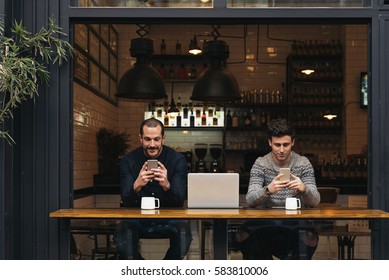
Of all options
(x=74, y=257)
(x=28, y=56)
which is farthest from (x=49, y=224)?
(x=28, y=56)

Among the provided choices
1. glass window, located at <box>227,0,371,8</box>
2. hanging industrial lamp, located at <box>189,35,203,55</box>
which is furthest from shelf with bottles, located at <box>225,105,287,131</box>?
glass window, located at <box>227,0,371,8</box>

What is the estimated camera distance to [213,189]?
16.2ft

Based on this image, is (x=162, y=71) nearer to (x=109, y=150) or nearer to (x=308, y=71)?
(x=109, y=150)

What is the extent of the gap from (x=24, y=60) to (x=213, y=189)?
1593 millimetres

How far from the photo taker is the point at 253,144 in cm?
1107

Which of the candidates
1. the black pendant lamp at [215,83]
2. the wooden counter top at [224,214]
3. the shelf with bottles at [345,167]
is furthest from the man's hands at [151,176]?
the shelf with bottles at [345,167]

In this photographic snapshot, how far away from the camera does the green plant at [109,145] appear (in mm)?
9633

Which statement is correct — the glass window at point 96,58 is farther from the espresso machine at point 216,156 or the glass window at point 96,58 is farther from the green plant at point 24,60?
the green plant at point 24,60

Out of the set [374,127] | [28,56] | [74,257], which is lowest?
[74,257]

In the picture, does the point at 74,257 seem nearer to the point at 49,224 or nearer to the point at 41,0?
the point at 49,224

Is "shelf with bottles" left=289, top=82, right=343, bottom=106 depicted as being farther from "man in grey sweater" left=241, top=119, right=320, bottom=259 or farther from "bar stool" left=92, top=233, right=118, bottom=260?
"bar stool" left=92, top=233, right=118, bottom=260

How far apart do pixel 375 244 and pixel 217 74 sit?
11.5 feet

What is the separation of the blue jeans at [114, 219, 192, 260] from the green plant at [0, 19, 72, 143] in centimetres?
102

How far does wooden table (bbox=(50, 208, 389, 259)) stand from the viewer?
179 inches
